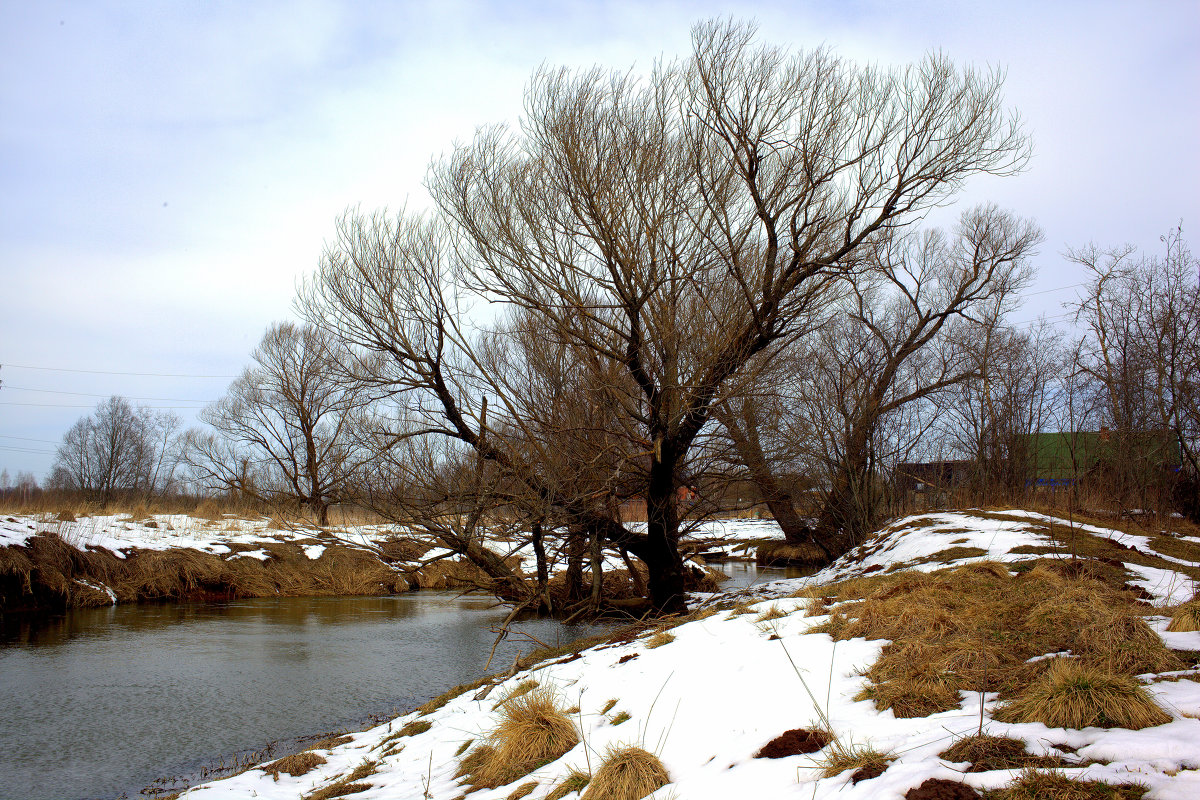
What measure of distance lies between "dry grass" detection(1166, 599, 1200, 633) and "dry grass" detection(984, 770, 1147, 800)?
2.16m

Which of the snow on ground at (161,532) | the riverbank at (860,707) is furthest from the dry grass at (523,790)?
the snow on ground at (161,532)

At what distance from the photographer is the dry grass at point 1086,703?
2871 mm

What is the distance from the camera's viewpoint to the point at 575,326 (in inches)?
423

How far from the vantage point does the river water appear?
7.15 m

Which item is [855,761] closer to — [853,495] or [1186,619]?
[1186,619]

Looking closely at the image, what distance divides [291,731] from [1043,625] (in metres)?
7.54

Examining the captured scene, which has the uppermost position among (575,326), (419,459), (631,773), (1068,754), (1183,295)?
(1183,295)

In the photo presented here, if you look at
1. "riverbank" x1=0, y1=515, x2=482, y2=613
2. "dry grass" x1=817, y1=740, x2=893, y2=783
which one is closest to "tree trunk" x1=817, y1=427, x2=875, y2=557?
"riverbank" x1=0, y1=515, x2=482, y2=613

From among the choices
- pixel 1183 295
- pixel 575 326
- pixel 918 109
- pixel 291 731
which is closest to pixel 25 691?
pixel 291 731

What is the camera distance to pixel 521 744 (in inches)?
185

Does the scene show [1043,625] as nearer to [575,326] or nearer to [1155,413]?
[575,326]

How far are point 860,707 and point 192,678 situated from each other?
386 inches

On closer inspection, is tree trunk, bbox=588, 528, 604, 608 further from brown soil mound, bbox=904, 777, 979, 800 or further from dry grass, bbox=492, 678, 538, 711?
brown soil mound, bbox=904, 777, 979, 800

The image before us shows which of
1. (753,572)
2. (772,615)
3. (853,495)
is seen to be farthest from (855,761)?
(753,572)
